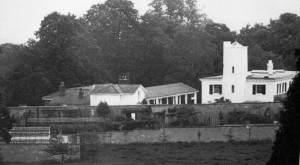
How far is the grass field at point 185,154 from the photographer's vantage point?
2917 centimetres

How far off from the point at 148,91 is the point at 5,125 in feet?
46.3

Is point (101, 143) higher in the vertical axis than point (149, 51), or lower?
lower

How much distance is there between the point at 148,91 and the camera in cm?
4256

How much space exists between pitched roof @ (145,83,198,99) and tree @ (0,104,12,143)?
42.4 feet

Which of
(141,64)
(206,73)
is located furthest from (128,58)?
(206,73)

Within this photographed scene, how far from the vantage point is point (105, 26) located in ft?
170

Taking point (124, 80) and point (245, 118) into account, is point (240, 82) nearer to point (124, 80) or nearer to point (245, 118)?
point (245, 118)

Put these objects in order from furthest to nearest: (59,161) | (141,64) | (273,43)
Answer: (273,43), (141,64), (59,161)

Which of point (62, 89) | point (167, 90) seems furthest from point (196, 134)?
point (62, 89)

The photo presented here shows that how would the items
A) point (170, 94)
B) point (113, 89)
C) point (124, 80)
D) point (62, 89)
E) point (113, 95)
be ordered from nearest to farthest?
1. point (113, 95)
2. point (113, 89)
3. point (62, 89)
4. point (170, 94)
5. point (124, 80)

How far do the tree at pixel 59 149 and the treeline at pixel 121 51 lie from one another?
1159 centimetres

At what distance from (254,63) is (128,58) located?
32.3 feet

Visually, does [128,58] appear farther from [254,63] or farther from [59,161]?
[59,161]

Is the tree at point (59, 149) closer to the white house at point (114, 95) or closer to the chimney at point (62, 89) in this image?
the white house at point (114, 95)
